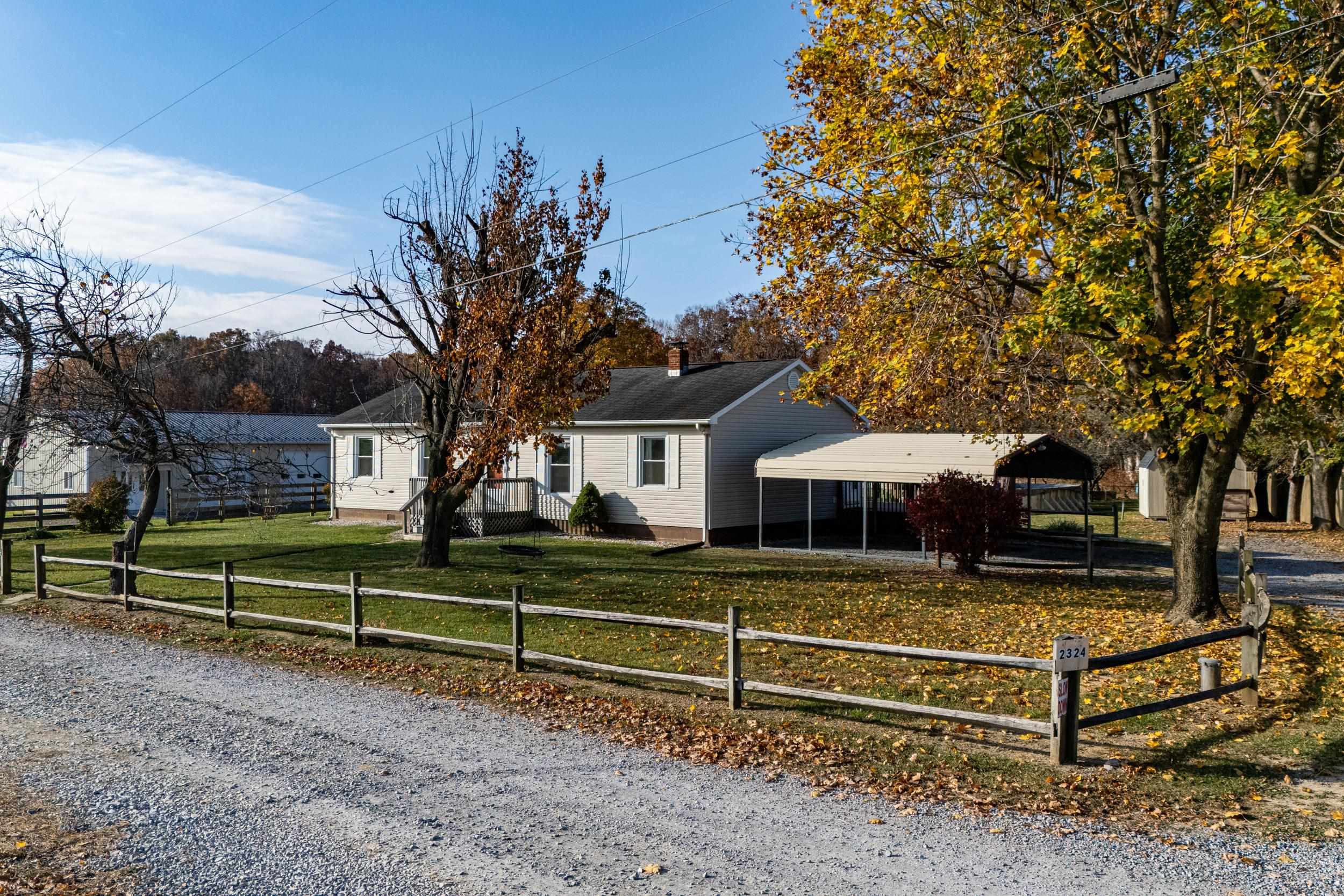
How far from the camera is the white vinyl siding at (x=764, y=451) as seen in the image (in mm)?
26375

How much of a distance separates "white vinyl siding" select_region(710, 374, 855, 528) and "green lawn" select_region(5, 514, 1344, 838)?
282 centimetres

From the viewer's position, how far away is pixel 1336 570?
21859 mm

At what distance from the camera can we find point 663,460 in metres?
27.0

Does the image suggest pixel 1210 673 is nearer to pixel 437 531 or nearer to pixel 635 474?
pixel 437 531

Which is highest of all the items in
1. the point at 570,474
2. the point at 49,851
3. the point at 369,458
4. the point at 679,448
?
the point at 679,448

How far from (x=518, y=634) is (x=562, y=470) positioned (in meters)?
18.0

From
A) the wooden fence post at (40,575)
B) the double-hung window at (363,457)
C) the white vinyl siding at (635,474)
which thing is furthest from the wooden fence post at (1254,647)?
the double-hung window at (363,457)

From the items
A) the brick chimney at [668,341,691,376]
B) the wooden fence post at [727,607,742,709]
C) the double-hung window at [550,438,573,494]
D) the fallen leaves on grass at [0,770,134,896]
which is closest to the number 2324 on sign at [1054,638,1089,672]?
the wooden fence post at [727,607,742,709]

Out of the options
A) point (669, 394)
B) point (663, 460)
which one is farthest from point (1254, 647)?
point (669, 394)

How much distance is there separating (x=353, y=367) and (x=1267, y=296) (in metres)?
80.0

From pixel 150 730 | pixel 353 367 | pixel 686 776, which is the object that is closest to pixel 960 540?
pixel 686 776

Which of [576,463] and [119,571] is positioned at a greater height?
[576,463]

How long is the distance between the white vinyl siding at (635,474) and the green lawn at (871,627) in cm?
167

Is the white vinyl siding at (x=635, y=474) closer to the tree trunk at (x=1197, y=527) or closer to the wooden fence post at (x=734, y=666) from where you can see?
the tree trunk at (x=1197, y=527)
